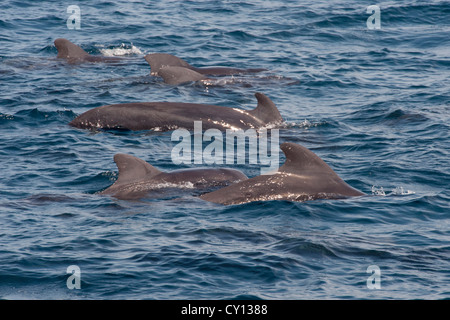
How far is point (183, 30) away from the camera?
1309 inches

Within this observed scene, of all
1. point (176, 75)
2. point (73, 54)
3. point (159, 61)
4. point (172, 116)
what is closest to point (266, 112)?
point (172, 116)

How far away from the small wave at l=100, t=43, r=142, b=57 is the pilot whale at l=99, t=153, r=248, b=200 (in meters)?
14.8

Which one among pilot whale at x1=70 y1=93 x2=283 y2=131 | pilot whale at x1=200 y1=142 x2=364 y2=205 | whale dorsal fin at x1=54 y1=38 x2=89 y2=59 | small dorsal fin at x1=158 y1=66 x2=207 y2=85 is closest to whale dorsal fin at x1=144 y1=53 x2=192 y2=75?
small dorsal fin at x1=158 y1=66 x2=207 y2=85

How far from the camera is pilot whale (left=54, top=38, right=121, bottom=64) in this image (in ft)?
89.9

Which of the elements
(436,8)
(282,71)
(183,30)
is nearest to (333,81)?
(282,71)

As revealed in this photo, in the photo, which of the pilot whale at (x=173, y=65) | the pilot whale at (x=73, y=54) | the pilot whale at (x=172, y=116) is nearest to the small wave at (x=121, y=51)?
the pilot whale at (x=73, y=54)

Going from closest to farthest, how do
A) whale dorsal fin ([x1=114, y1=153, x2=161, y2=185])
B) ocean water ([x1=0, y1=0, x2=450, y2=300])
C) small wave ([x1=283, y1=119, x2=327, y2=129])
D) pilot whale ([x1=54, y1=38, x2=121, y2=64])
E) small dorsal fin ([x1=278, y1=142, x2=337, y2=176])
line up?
ocean water ([x1=0, y1=0, x2=450, y2=300])
small dorsal fin ([x1=278, y1=142, x2=337, y2=176])
whale dorsal fin ([x1=114, y1=153, x2=161, y2=185])
small wave ([x1=283, y1=119, x2=327, y2=129])
pilot whale ([x1=54, y1=38, x2=121, y2=64])

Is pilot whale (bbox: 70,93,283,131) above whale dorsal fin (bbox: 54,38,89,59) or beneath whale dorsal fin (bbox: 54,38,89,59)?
beneath

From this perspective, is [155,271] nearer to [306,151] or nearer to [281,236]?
[281,236]

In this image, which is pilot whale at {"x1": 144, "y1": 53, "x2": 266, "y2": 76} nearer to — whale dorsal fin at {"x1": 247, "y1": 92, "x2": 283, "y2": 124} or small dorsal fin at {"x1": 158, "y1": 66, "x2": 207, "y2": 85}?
small dorsal fin at {"x1": 158, "y1": 66, "x2": 207, "y2": 85}

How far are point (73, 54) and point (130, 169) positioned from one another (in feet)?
44.5

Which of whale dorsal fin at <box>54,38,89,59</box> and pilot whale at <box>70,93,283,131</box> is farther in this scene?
whale dorsal fin at <box>54,38,89,59</box>

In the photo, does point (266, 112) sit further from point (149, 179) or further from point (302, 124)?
point (149, 179)

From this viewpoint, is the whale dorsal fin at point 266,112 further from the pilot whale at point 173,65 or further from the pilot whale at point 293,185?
the pilot whale at point 293,185
